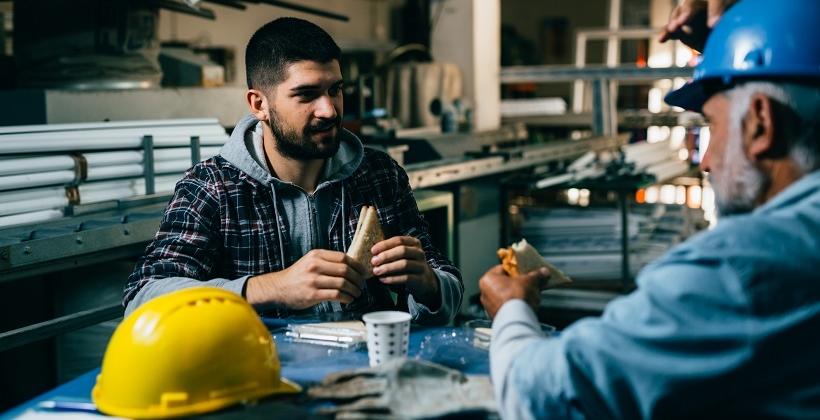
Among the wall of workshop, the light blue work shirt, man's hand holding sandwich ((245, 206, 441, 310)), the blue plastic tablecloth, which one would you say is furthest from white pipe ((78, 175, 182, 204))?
the wall of workshop

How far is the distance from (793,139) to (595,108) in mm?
4658

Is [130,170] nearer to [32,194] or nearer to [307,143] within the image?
[32,194]

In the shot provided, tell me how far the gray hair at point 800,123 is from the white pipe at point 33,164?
216 cm

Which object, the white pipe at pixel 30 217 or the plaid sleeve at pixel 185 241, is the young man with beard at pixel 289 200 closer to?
the plaid sleeve at pixel 185 241

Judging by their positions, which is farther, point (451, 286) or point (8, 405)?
point (8, 405)

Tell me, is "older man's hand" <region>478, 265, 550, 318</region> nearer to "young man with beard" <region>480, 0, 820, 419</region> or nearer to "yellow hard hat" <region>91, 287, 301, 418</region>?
"young man with beard" <region>480, 0, 820, 419</region>

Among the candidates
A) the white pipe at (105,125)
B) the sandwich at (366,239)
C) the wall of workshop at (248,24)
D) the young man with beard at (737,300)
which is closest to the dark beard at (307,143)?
the sandwich at (366,239)

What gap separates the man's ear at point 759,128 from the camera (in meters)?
1.26

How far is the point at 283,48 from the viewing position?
7.71ft

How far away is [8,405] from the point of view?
2.80m

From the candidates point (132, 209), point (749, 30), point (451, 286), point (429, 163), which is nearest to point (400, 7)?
point (429, 163)

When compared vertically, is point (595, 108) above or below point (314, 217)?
above

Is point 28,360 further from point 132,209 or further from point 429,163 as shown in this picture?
point 429,163

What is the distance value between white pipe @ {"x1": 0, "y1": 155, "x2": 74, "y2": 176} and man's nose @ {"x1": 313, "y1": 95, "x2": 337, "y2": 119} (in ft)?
3.08
